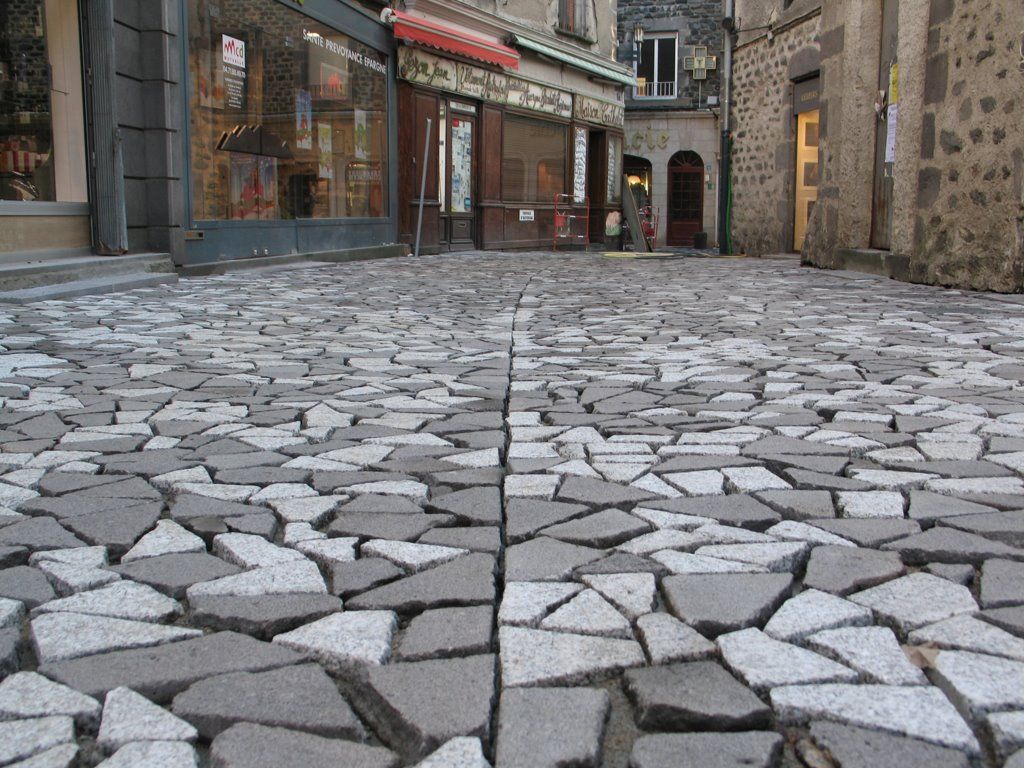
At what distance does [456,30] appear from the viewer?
1761 centimetres

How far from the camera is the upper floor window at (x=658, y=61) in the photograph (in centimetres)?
3031

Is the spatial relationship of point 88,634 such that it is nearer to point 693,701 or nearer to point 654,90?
point 693,701

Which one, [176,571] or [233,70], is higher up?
[233,70]

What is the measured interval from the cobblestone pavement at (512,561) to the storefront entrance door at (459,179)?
12.9m

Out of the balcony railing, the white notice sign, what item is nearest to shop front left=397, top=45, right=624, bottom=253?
the white notice sign

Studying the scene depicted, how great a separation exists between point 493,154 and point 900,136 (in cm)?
950

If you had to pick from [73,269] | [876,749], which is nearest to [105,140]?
[73,269]

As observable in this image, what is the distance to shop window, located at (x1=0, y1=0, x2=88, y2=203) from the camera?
355 inches

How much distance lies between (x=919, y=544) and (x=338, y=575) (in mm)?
1368

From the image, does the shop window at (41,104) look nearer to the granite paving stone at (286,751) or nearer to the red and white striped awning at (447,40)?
the red and white striped awning at (447,40)

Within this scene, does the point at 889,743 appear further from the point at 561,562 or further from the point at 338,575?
the point at 338,575

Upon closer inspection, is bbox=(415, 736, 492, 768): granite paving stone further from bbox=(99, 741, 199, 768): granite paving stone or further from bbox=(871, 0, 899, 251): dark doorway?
bbox=(871, 0, 899, 251): dark doorway

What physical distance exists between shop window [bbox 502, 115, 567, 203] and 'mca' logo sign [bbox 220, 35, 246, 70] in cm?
806

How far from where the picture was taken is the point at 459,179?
18562 millimetres
